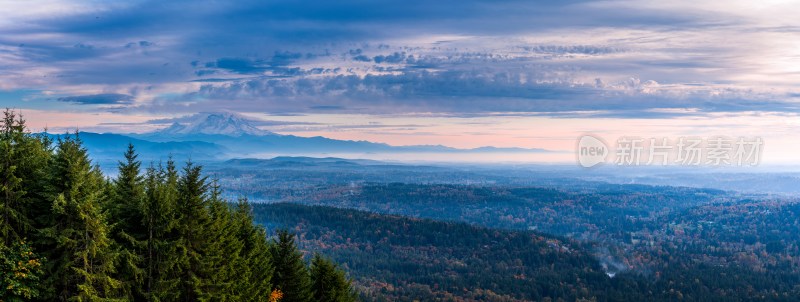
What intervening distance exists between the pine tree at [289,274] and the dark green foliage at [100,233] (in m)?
9.68

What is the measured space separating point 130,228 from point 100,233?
5498 millimetres

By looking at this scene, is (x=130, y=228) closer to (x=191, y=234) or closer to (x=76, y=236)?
(x=191, y=234)

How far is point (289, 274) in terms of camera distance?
5803 centimetres

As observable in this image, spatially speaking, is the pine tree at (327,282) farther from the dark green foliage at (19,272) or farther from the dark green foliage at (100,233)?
the dark green foliage at (19,272)

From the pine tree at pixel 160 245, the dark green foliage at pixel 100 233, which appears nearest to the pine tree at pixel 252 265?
the dark green foliage at pixel 100 233

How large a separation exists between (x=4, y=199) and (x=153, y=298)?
9900 mm

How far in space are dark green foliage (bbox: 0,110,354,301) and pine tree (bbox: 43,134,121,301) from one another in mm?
53

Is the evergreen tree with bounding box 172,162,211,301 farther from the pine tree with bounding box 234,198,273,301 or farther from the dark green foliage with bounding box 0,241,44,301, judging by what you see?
the dark green foliage with bounding box 0,241,44,301

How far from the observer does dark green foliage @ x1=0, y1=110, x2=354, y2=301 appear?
108ft

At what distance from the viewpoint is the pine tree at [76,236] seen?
33.1m

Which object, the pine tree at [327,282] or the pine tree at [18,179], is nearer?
the pine tree at [18,179]

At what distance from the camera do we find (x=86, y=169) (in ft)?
118

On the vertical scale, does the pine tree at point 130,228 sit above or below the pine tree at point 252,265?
above

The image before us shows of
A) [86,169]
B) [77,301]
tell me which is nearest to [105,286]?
[77,301]
